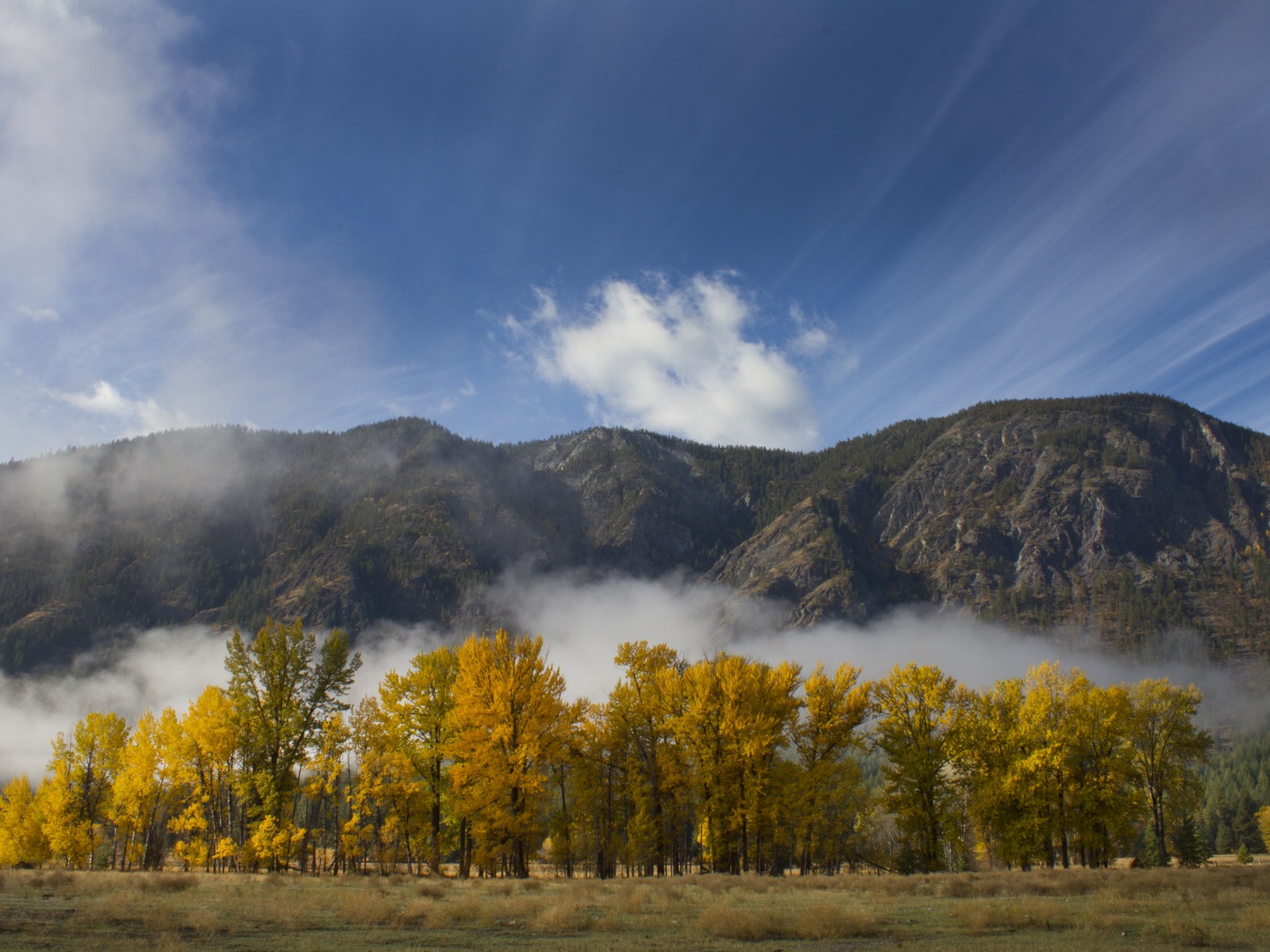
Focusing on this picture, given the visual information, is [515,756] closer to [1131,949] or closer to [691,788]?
[691,788]

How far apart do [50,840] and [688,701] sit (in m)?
46.2

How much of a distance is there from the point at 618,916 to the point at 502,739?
48.7 feet

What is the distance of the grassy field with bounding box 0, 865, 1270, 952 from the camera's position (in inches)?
570

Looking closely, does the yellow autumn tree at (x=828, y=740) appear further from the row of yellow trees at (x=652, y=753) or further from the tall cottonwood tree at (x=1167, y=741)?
the tall cottonwood tree at (x=1167, y=741)

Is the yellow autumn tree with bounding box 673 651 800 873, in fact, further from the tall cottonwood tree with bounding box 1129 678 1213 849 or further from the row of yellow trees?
the tall cottonwood tree with bounding box 1129 678 1213 849

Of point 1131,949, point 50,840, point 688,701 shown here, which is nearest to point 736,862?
point 688,701

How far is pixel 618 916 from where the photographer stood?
58.9ft

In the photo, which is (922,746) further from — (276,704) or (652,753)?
(276,704)

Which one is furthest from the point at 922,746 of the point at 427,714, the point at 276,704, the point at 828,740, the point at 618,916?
the point at 276,704

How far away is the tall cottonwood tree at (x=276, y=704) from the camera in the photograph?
36406 mm

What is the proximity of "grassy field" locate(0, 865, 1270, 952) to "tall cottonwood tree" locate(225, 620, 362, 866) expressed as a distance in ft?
37.1

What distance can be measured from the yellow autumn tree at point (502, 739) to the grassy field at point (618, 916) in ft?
18.7

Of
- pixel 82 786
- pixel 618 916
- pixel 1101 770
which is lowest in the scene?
pixel 618 916

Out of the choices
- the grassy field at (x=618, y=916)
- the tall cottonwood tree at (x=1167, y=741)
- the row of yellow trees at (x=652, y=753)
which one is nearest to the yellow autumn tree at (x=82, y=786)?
the row of yellow trees at (x=652, y=753)
